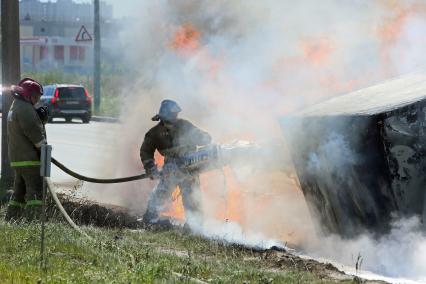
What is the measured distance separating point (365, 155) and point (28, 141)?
13.6 feet

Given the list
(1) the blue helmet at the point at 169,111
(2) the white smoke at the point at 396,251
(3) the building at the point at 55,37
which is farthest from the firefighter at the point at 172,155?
(3) the building at the point at 55,37

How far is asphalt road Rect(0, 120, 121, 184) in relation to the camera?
591 inches

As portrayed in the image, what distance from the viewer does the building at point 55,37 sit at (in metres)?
61.3

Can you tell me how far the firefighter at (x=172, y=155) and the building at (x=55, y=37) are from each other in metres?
39.4

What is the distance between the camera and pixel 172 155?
10008 millimetres

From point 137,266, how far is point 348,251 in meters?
2.69

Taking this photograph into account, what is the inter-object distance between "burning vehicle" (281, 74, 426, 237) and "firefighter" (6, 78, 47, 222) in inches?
118

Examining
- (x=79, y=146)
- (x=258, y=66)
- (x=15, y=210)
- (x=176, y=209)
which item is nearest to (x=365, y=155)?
(x=176, y=209)

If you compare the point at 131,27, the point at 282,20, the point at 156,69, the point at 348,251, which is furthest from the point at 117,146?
the point at 348,251

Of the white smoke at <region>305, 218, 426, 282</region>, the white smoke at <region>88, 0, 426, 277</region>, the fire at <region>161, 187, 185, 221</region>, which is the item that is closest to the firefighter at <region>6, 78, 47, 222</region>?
the fire at <region>161, 187, 185, 221</region>

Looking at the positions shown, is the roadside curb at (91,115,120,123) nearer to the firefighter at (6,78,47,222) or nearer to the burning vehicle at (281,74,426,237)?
the firefighter at (6,78,47,222)

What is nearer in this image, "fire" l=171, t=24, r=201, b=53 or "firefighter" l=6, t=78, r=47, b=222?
"firefighter" l=6, t=78, r=47, b=222

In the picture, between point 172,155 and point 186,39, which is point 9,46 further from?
point 172,155

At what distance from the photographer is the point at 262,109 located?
38.4ft
